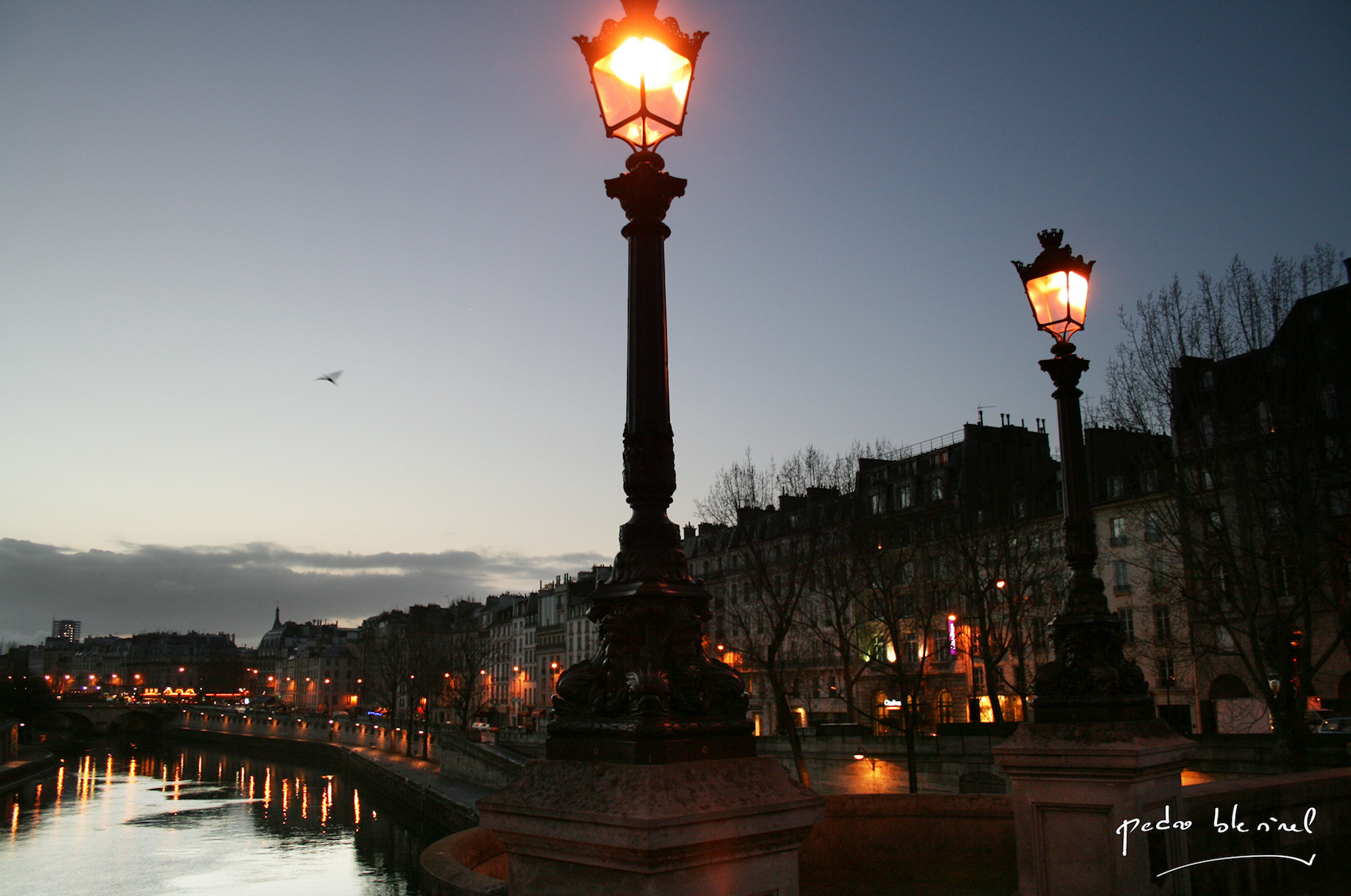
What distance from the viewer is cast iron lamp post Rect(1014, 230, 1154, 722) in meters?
8.63

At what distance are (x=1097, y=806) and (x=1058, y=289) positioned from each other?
487 centimetres

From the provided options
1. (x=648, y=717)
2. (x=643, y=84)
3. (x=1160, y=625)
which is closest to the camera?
(x=648, y=717)

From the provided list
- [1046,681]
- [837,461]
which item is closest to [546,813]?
[1046,681]

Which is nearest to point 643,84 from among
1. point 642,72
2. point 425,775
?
point 642,72

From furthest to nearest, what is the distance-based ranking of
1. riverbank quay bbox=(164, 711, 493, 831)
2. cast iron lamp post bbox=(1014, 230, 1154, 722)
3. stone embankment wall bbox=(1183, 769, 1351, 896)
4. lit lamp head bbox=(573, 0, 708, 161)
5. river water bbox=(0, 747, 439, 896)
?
riverbank quay bbox=(164, 711, 493, 831) → river water bbox=(0, 747, 439, 896) → stone embankment wall bbox=(1183, 769, 1351, 896) → cast iron lamp post bbox=(1014, 230, 1154, 722) → lit lamp head bbox=(573, 0, 708, 161)

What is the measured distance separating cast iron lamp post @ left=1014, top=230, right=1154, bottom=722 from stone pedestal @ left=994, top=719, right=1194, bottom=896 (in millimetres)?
209

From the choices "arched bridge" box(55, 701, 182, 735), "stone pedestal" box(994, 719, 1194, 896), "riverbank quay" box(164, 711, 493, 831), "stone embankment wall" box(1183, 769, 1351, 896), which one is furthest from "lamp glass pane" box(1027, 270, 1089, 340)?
"arched bridge" box(55, 701, 182, 735)

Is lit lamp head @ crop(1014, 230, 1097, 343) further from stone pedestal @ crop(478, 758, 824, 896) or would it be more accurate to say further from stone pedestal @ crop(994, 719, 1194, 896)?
stone pedestal @ crop(478, 758, 824, 896)

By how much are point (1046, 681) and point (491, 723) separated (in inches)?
3568

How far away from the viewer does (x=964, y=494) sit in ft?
129

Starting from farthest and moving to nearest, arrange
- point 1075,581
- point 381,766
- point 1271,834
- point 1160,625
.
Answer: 1. point 381,766
2. point 1160,625
3. point 1271,834
4. point 1075,581

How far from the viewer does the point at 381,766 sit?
5959 centimetres

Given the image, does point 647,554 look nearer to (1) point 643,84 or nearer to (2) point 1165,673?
(1) point 643,84

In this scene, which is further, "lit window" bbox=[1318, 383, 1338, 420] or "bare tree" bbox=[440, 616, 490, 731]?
"bare tree" bbox=[440, 616, 490, 731]
